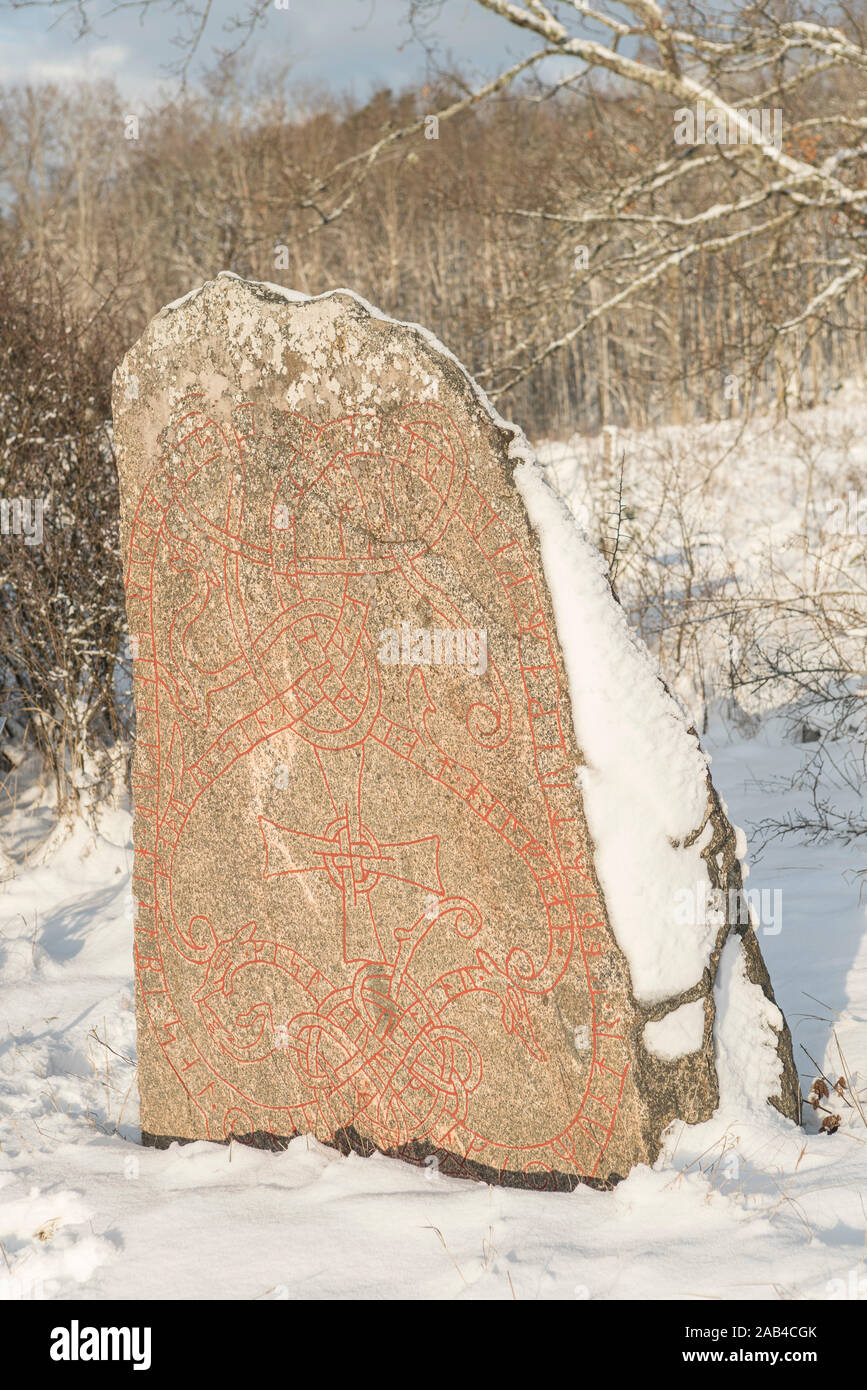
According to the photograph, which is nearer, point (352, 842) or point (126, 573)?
point (352, 842)

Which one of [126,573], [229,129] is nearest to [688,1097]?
[126,573]

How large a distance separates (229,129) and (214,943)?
74.4ft

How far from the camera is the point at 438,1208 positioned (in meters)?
1.97

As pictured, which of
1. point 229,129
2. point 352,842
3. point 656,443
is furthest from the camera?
point 229,129

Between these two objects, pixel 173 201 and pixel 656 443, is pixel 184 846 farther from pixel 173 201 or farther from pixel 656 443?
pixel 173 201

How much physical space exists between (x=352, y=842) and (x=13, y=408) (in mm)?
3566

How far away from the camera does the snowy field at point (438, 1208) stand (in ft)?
5.63

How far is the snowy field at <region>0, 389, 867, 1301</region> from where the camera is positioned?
172cm

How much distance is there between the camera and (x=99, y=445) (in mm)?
4922

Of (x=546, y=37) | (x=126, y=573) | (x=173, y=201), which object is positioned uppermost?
(x=173, y=201)

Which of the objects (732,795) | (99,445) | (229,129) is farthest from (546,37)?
→ (229,129)

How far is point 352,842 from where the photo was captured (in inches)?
87.8

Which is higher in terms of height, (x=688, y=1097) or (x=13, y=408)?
(x=13, y=408)

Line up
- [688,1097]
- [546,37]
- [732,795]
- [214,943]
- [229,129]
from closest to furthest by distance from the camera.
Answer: [688,1097] < [214,943] < [732,795] < [546,37] < [229,129]
